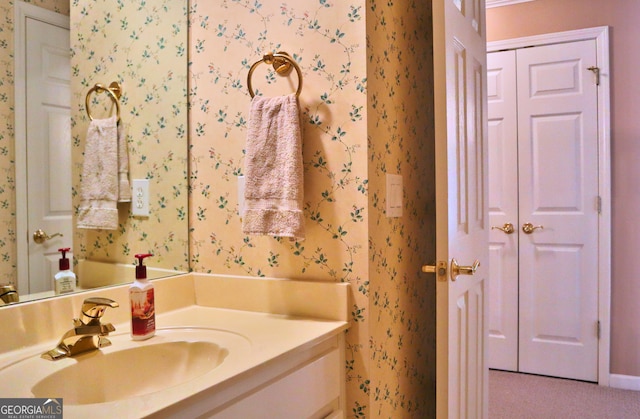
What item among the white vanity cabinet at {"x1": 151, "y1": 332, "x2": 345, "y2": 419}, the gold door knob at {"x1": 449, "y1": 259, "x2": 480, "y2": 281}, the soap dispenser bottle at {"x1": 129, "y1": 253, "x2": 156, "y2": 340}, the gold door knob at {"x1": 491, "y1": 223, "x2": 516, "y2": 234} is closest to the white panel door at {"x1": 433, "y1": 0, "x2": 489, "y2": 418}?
the gold door knob at {"x1": 449, "y1": 259, "x2": 480, "y2": 281}

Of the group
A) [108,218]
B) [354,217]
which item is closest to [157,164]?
[108,218]

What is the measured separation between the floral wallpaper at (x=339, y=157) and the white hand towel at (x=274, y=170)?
3.1 inches

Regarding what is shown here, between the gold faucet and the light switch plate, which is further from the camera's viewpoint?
the light switch plate

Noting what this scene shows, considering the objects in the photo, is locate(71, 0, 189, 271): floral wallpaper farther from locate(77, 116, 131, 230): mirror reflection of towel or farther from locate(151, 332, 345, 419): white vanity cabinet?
locate(151, 332, 345, 419): white vanity cabinet

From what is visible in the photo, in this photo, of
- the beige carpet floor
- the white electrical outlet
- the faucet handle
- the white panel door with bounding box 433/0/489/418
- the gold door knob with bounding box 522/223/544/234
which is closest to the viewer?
the faucet handle

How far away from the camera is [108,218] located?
1.38 metres

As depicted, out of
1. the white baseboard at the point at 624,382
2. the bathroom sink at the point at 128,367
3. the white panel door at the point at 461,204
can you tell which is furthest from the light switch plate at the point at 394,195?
the white baseboard at the point at 624,382

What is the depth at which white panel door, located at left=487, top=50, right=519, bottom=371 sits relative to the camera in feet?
10.2

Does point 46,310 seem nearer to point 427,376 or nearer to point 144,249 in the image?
point 144,249

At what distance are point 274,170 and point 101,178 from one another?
1.63 feet

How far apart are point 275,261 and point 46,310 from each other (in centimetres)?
58

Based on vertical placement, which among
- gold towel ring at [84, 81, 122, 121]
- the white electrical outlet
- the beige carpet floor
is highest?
gold towel ring at [84, 81, 122, 121]

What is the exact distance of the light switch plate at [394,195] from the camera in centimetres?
141

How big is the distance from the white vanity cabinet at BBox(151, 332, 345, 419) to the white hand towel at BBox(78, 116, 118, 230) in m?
0.66
